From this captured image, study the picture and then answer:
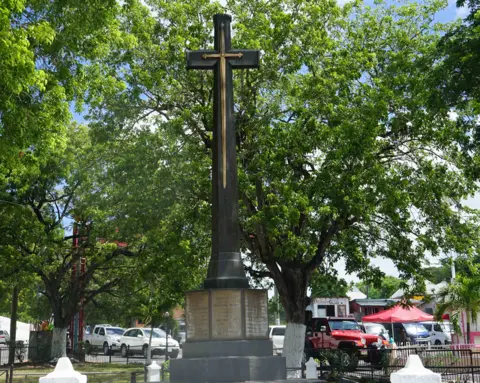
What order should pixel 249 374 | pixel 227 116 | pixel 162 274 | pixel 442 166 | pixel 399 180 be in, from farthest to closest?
pixel 162 274
pixel 442 166
pixel 399 180
pixel 227 116
pixel 249 374

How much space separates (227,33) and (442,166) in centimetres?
943

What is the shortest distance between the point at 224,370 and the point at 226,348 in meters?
0.42

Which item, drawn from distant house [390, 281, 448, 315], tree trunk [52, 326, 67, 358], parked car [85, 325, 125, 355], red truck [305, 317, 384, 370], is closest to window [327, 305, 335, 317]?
distant house [390, 281, 448, 315]

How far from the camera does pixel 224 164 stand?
39.4 feet

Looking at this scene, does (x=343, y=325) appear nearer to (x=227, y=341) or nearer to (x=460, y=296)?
(x=460, y=296)

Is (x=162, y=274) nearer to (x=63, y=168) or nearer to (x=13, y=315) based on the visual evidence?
(x=63, y=168)

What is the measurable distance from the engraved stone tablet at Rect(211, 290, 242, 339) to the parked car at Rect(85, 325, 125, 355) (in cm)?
3010

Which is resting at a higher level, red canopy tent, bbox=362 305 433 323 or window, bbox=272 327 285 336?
red canopy tent, bbox=362 305 433 323

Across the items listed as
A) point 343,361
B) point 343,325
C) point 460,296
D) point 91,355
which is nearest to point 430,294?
point 343,361

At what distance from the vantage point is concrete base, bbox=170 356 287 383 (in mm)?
10258

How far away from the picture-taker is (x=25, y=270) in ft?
89.8

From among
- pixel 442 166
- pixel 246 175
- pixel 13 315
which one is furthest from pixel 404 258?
pixel 13 315

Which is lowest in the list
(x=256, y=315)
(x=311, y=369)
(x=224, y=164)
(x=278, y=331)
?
(x=311, y=369)

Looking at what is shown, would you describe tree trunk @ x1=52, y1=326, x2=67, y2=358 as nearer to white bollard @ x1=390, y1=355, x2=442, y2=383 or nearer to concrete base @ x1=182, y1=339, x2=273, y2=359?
concrete base @ x1=182, y1=339, x2=273, y2=359
